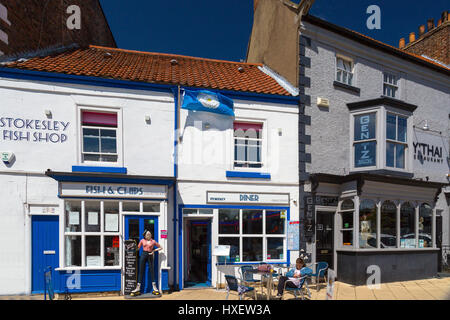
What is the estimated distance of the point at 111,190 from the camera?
808 centimetres

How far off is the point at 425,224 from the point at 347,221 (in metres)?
3.76

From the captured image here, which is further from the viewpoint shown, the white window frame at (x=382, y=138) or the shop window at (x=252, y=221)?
the white window frame at (x=382, y=138)

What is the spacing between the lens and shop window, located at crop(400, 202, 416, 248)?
33.9ft

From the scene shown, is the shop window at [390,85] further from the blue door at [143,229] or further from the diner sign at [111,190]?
the blue door at [143,229]

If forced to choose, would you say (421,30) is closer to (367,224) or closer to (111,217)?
(367,224)

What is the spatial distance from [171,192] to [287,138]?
441 cm

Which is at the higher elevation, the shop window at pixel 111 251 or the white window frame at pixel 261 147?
the white window frame at pixel 261 147

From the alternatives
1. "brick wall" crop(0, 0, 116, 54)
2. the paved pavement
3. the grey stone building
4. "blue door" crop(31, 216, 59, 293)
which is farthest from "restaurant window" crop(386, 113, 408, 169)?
"brick wall" crop(0, 0, 116, 54)

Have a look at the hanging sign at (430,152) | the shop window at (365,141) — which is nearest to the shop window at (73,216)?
the shop window at (365,141)

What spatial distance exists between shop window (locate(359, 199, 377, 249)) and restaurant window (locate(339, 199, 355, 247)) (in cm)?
29

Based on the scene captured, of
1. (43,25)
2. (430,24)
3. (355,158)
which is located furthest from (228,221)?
(430,24)

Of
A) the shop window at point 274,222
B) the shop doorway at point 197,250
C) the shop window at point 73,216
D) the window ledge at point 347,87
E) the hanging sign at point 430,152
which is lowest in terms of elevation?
the shop doorway at point 197,250

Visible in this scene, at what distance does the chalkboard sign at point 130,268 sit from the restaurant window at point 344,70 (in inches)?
373

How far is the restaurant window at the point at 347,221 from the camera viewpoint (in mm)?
9773
